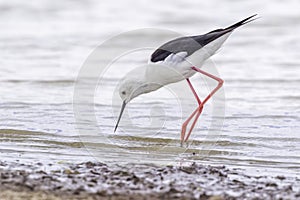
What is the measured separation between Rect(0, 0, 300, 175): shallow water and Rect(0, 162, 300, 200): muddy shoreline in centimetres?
60

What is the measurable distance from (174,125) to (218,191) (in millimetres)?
3489

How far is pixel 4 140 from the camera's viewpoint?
830cm

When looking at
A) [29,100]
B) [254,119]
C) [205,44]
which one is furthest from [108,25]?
[205,44]

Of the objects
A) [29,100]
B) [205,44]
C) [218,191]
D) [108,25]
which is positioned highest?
[108,25]

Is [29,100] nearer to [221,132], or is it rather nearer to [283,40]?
[221,132]

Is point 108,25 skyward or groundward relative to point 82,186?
skyward

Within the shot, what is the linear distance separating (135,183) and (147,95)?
5.08 metres

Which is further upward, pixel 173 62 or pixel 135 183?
pixel 173 62

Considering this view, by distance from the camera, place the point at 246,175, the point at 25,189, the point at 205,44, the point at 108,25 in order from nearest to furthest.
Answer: the point at 25,189 < the point at 246,175 < the point at 205,44 < the point at 108,25

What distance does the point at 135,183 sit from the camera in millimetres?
6102

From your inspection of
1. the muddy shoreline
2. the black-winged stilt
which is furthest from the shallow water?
the black-winged stilt

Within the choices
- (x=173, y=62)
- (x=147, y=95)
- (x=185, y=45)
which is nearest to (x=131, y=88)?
(x=173, y=62)

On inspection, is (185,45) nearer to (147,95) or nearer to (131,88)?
(131,88)

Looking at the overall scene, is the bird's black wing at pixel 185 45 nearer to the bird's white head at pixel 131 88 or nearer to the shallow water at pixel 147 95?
the bird's white head at pixel 131 88
